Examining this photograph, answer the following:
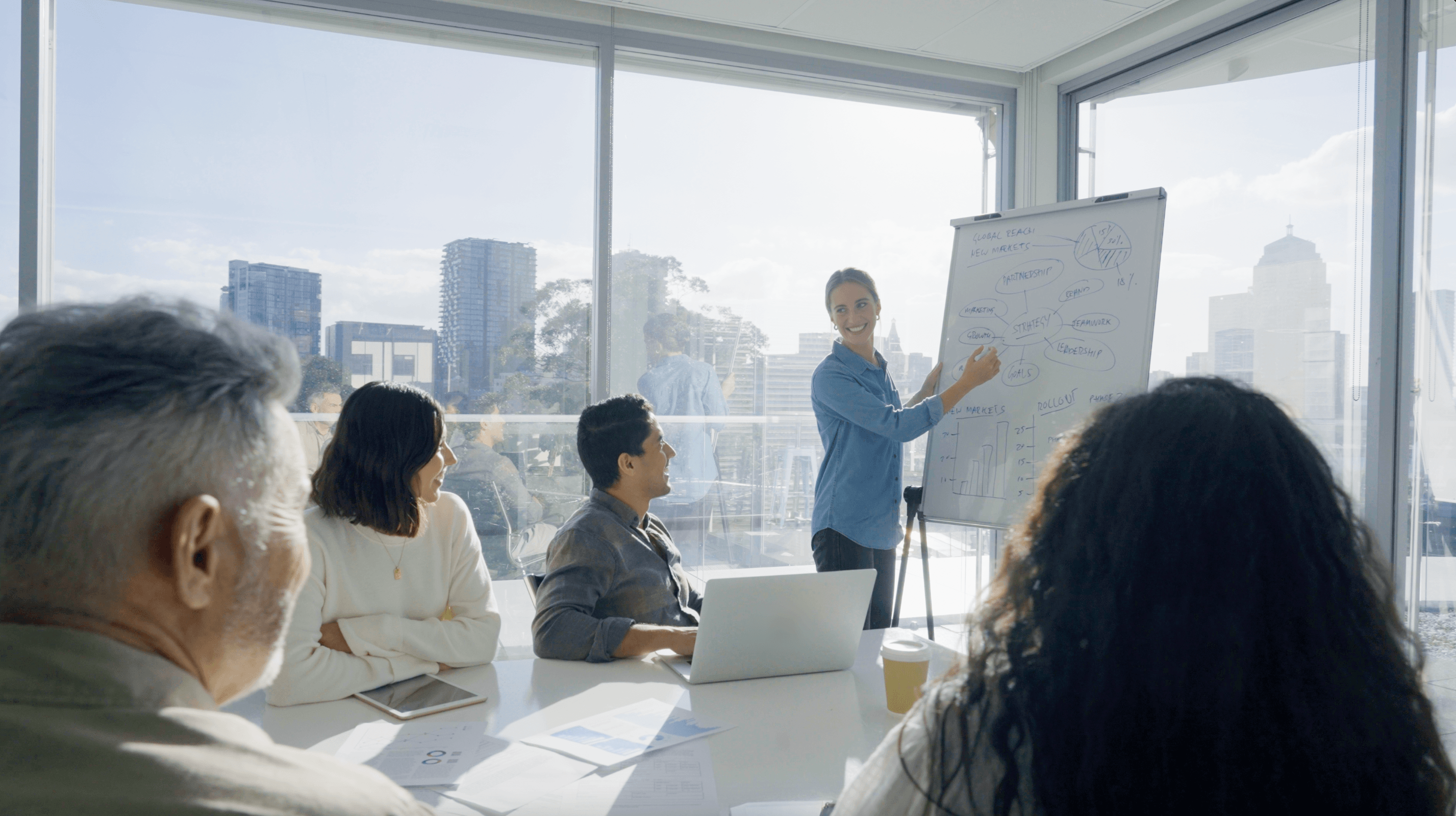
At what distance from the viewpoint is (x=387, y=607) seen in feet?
5.56

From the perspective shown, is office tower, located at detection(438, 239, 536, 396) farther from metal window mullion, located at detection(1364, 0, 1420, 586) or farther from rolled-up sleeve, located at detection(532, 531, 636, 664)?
metal window mullion, located at detection(1364, 0, 1420, 586)

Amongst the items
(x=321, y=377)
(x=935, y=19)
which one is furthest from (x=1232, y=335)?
(x=321, y=377)

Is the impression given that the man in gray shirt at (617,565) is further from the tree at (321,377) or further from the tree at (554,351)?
the tree at (321,377)

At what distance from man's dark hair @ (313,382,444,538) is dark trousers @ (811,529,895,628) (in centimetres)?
152

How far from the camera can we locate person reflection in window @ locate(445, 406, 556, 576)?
3.32m

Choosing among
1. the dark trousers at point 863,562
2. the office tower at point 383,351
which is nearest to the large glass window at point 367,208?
the office tower at point 383,351

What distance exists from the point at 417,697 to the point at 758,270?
8.07 feet

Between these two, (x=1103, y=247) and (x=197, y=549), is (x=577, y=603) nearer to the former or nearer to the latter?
(x=197, y=549)

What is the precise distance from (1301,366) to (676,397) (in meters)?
2.18

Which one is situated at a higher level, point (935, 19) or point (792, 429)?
point (935, 19)

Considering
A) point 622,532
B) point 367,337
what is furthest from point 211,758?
point 367,337

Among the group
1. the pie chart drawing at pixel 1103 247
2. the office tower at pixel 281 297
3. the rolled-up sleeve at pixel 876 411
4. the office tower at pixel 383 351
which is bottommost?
the rolled-up sleeve at pixel 876 411

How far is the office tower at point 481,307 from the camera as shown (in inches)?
130

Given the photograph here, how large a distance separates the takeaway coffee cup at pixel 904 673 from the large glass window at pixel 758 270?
2.07 metres
